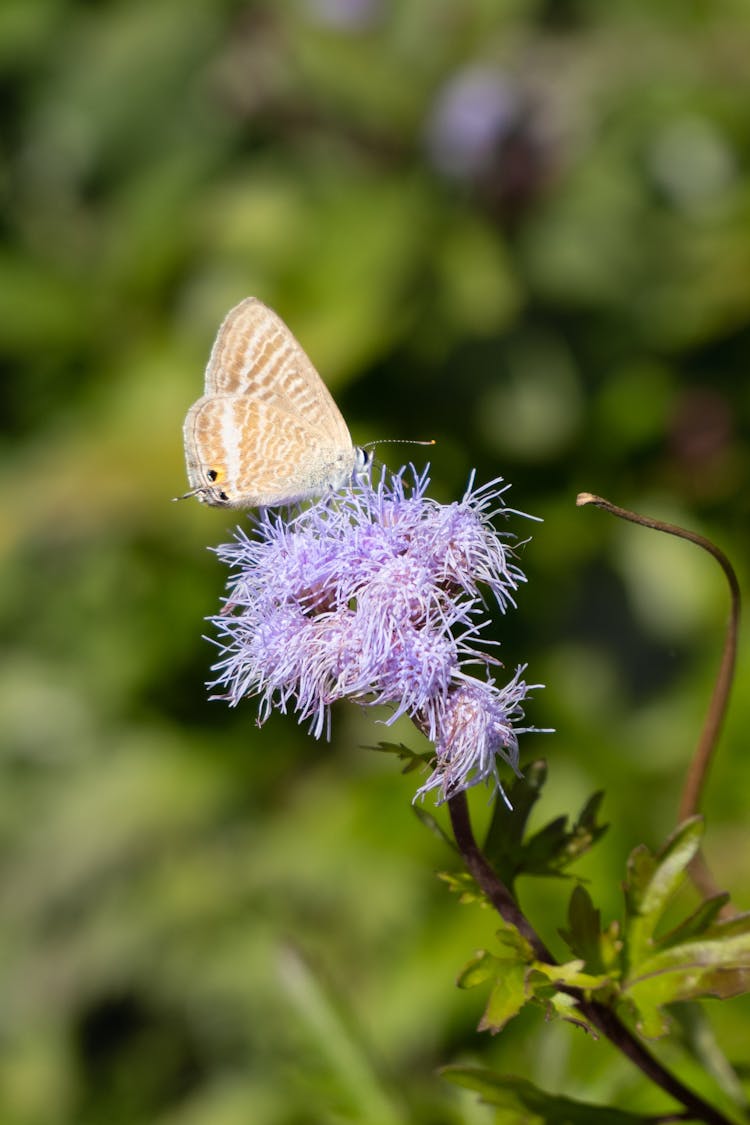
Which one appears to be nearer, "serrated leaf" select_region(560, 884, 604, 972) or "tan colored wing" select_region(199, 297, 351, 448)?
"serrated leaf" select_region(560, 884, 604, 972)

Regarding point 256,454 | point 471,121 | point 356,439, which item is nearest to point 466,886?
point 256,454

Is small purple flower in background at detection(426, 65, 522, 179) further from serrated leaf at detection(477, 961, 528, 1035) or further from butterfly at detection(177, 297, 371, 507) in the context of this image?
serrated leaf at detection(477, 961, 528, 1035)

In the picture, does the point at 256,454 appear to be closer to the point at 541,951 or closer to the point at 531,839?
the point at 531,839

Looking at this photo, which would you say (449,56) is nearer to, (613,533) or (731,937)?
(613,533)

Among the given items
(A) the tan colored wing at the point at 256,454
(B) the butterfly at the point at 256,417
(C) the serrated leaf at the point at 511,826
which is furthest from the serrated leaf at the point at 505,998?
(B) the butterfly at the point at 256,417

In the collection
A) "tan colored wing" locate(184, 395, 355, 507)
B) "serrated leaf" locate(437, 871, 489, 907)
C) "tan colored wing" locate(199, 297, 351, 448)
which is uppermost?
"tan colored wing" locate(199, 297, 351, 448)

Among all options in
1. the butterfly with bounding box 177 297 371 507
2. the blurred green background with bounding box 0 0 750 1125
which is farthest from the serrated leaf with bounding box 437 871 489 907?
the blurred green background with bounding box 0 0 750 1125

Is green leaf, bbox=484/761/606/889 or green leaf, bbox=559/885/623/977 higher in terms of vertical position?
green leaf, bbox=484/761/606/889

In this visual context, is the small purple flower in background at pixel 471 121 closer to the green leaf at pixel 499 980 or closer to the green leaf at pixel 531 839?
the green leaf at pixel 531 839
